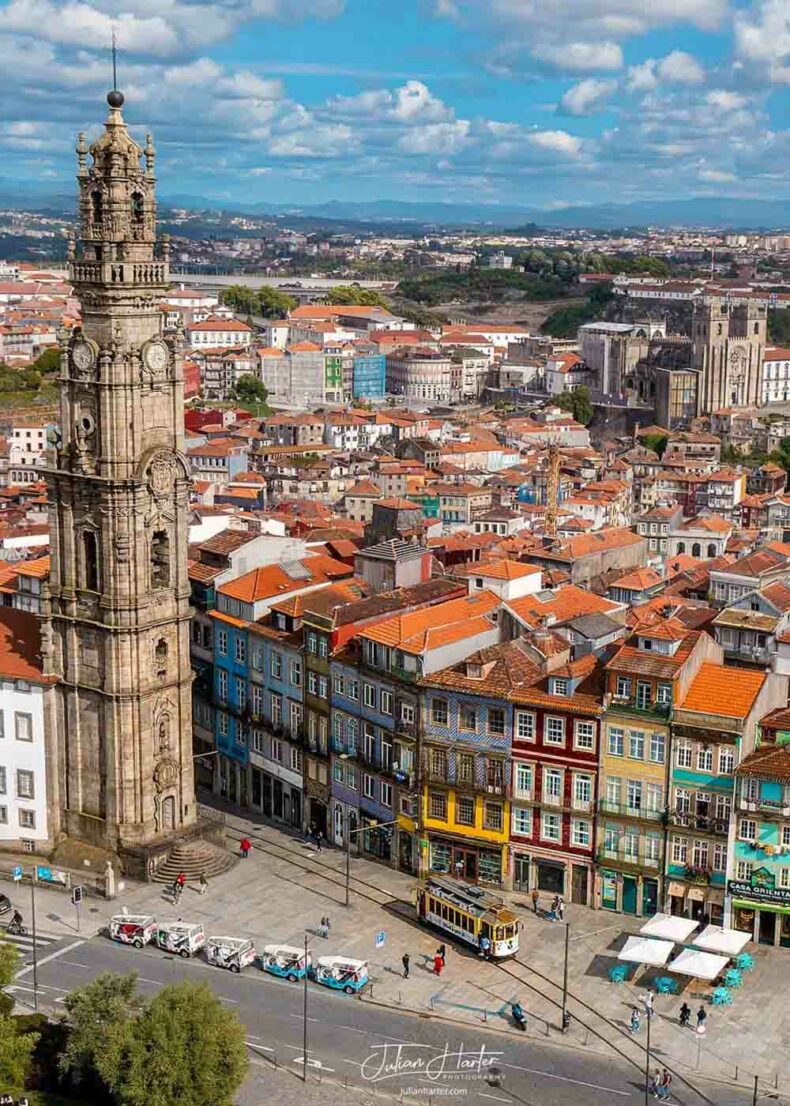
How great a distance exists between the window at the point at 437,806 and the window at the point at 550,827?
4.27 metres

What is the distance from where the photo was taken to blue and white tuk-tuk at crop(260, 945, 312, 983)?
53438 mm

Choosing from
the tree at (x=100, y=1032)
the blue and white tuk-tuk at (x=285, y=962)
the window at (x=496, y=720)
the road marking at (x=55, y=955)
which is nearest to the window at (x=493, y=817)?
the window at (x=496, y=720)

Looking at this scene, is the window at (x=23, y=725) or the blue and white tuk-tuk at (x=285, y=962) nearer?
the blue and white tuk-tuk at (x=285, y=962)

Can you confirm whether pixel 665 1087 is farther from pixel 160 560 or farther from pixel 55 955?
pixel 160 560

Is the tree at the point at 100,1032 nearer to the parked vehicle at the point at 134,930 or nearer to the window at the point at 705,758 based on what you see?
the parked vehicle at the point at 134,930

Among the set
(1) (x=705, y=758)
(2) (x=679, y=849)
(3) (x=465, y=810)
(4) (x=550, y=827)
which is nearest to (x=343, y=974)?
(3) (x=465, y=810)

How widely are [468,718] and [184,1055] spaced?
2189cm

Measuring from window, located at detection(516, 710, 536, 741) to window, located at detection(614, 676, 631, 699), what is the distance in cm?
364

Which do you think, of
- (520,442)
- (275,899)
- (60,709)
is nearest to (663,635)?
(275,899)

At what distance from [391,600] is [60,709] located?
15923 millimetres

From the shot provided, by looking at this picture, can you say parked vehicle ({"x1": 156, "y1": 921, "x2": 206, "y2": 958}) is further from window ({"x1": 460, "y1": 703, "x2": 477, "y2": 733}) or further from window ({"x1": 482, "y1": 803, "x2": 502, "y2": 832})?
window ({"x1": 460, "y1": 703, "x2": 477, "y2": 733})

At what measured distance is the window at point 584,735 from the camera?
58.6 m

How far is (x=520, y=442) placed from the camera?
176 metres

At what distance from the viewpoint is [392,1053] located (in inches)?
1901
